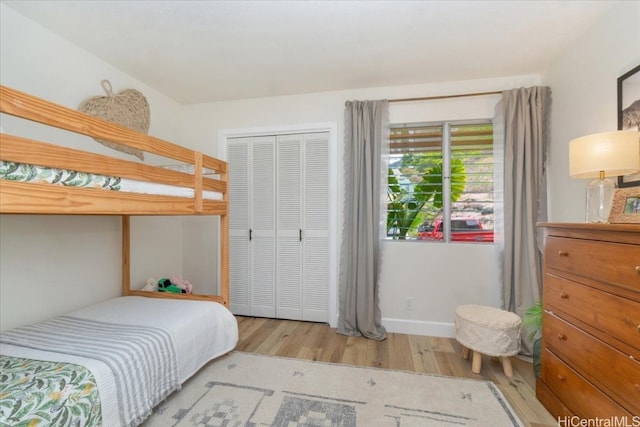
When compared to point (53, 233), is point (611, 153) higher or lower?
higher

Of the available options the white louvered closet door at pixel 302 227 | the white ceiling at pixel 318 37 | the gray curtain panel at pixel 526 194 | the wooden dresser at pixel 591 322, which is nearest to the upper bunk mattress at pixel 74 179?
the white ceiling at pixel 318 37

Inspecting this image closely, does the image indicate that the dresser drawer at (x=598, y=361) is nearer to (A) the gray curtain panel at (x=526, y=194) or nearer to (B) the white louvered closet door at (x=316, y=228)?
(A) the gray curtain panel at (x=526, y=194)

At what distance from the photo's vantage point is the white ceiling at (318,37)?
168cm

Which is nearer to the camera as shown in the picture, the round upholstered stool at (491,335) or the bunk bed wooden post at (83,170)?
the bunk bed wooden post at (83,170)

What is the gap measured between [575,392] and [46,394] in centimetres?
239

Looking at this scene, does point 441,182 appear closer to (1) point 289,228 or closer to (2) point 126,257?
(1) point 289,228

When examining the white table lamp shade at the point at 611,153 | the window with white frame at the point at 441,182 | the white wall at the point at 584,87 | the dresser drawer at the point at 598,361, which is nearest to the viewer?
the dresser drawer at the point at 598,361

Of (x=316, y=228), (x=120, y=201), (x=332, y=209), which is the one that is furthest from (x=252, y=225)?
(x=120, y=201)

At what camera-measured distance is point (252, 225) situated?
3.06 meters

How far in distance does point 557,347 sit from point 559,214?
1166mm

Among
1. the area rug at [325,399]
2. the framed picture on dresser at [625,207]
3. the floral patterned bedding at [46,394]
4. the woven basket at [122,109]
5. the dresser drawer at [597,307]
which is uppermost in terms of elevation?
the woven basket at [122,109]

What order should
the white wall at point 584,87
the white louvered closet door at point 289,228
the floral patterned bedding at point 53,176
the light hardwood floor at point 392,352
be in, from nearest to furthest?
the floral patterned bedding at point 53,176 < the white wall at point 584,87 < the light hardwood floor at point 392,352 < the white louvered closet door at point 289,228

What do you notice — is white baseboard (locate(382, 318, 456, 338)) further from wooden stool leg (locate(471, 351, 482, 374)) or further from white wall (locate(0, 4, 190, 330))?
white wall (locate(0, 4, 190, 330))

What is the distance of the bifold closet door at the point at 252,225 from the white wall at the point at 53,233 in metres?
0.94
